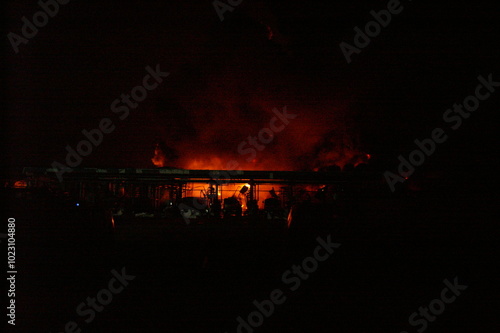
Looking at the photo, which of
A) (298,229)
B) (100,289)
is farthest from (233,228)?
(100,289)

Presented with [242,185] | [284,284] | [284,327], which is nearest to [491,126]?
[242,185]

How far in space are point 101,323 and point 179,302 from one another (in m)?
1.39

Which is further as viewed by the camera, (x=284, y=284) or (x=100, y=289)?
(x=284, y=284)

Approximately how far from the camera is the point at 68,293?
24.2 feet

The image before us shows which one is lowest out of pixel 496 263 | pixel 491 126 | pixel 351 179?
pixel 496 263

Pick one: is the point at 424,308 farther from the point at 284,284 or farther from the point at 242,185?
the point at 242,185

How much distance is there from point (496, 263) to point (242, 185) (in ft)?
86.2

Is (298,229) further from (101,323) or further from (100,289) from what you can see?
(101,323)

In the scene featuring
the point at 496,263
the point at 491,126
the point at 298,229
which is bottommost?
the point at 496,263

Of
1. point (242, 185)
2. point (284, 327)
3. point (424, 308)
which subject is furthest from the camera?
point (242, 185)

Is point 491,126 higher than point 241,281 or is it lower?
higher

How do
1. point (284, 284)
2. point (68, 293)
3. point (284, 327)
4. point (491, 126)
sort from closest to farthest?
1. point (284, 327)
2. point (68, 293)
3. point (284, 284)
4. point (491, 126)

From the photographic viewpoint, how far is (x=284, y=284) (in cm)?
841

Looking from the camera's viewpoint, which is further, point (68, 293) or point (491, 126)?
point (491, 126)
